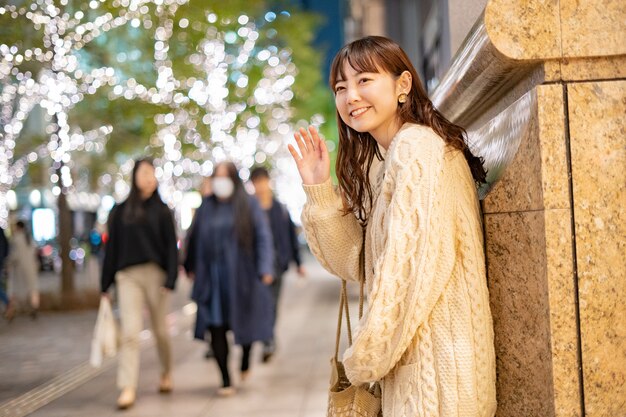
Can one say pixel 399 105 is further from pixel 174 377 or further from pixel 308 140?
Result: pixel 174 377

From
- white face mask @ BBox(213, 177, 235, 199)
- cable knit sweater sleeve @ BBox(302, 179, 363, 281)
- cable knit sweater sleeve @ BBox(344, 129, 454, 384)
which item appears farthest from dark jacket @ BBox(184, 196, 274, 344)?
cable knit sweater sleeve @ BBox(344, 129, 454, 384)

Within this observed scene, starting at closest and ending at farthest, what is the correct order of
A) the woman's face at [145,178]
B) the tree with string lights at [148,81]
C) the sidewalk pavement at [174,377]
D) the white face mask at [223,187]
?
the sidewalk pavement at [174,377] < the woman's face at [145,178] < the white face mask at [223,187] < the tree with string lights at [148,81]

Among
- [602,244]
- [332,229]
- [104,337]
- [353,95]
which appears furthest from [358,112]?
[104,337]

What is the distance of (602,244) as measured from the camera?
6.84 ft

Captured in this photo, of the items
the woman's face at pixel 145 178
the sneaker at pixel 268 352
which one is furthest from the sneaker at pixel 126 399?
the sneaker at pixel 268 352

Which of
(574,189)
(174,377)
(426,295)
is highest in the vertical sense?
(574,189)

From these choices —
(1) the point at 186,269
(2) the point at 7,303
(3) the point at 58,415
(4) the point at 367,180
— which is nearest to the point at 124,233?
(1) the point at 186,269

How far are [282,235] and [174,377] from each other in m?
2.97

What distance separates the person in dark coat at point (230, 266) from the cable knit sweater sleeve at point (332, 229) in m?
5.39

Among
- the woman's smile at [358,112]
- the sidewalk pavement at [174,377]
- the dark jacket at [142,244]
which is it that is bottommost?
the sidewalk pavement at [174,377]

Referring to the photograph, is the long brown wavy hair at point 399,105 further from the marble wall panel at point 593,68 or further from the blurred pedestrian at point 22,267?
the blurred pedestrian at point 22,267

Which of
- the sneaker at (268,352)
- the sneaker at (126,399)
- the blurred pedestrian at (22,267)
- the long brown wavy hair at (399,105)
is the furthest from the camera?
the blurred pedestrian at (22,267)

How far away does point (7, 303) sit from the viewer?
49.0 ft

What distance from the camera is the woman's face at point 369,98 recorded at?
2461 millimetres
